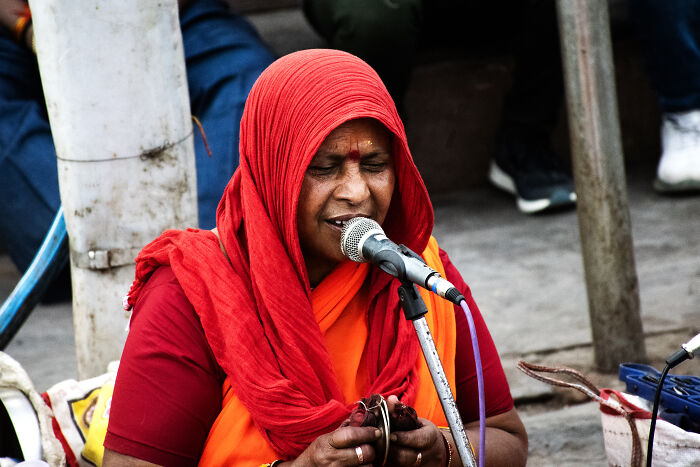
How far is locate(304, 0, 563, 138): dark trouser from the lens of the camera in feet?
13.4

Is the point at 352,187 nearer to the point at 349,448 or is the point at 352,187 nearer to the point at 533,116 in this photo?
the point at 349,448

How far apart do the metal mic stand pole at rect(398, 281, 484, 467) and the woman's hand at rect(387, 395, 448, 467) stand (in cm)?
18

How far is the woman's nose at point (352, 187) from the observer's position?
6.33 feet

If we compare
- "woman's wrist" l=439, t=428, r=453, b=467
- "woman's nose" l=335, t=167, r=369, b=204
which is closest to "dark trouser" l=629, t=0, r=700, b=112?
"woman's nose" l=335, t=167, r=369, b=204

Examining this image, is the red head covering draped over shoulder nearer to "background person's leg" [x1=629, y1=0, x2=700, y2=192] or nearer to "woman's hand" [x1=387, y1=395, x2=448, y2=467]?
"woman's hand" [x1=387, y1=395, x2=448, y2=467]

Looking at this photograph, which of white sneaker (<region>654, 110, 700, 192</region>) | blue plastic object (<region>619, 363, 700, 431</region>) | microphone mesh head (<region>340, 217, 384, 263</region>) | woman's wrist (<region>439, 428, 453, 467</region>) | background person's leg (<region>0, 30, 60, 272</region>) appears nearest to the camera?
microphone mesh head (<region>340, 217, 384, 263</region>)

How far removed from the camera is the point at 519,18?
4785 millimetres

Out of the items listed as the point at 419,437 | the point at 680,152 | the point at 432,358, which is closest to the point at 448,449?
the point at 419,437

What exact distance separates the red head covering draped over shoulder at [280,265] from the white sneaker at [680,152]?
2.96 meters

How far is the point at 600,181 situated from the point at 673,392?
3.47ft

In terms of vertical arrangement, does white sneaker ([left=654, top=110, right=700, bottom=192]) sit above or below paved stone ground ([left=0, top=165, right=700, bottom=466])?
above

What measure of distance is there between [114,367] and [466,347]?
921 millimetres

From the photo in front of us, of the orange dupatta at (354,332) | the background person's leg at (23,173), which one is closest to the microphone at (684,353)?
the orange dupatta at (354,332)

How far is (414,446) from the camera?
177 centimetres
